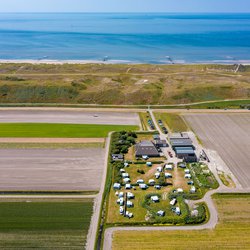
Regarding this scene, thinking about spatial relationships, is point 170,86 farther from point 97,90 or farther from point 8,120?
point 8,120

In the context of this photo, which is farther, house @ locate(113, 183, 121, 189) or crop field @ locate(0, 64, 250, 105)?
crop field @ locate(0, 64, 250, 105)

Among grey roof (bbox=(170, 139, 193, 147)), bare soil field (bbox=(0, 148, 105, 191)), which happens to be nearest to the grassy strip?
bare soil field (bbox=(0, 148, 105, 191))

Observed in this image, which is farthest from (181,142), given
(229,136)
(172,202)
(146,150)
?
(172,202)

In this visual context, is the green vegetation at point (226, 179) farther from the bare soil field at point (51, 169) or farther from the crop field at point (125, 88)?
the crop field at point (125, 88)

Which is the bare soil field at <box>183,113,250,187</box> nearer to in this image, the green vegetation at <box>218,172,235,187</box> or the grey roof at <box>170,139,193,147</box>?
the green vegetation at <box>218,172,235,187</box>

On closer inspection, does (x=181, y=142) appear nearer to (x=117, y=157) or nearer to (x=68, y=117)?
(x=117, y=157)

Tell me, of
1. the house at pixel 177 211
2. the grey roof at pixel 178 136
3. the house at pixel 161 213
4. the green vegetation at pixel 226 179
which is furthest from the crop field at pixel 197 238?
the grey roof at pixel 178 136
